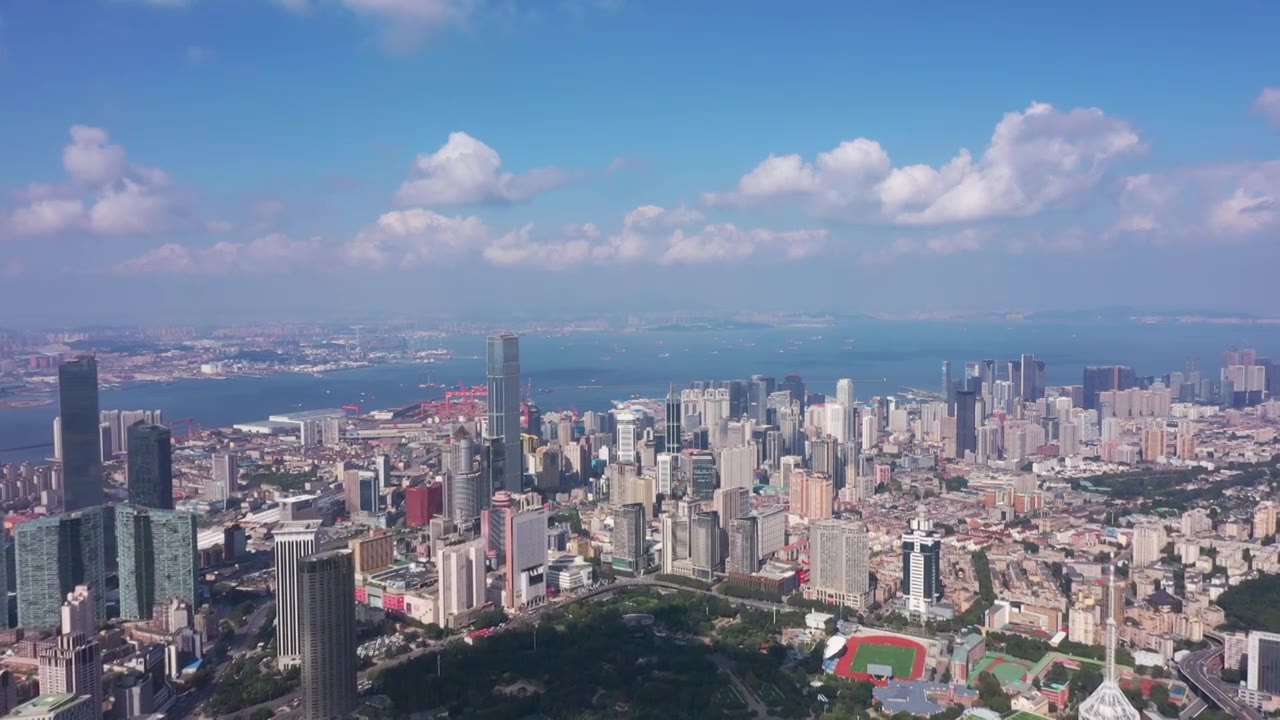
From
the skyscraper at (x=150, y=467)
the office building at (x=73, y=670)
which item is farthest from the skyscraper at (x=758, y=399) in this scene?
the office building at (x=73, y=670)

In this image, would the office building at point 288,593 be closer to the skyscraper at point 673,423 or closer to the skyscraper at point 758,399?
the skyscraper at point 673,423

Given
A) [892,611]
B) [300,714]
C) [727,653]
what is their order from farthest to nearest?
[892,611] → [727,653] → [300,714]

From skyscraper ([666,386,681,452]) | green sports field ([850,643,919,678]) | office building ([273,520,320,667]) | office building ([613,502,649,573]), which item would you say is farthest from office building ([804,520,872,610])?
skyscraper ([666,386,681,452])

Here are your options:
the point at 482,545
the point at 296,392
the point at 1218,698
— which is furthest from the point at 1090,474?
the point at 296,392

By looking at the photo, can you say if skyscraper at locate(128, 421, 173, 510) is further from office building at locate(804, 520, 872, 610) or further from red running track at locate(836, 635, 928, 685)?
red running track at locate(836, 635, 928, 685)

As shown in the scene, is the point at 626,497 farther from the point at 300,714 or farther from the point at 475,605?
the point at 300,714

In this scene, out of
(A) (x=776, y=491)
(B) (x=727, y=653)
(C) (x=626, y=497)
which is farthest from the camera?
(A) (x=776, y=491)

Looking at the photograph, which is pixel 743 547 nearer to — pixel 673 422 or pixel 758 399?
pixel 673 422

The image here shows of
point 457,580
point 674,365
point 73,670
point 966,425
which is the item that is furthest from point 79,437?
point 674,365
